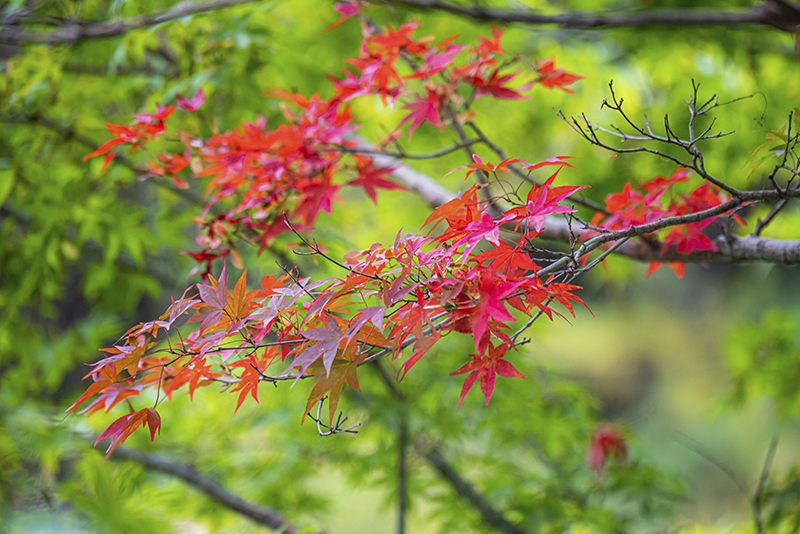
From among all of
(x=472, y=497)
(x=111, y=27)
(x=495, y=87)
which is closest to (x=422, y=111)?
(x=495, y=87)

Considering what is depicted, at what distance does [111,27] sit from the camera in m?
0.99

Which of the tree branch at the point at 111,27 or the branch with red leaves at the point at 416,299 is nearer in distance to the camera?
the branch with red leaves at the point at 416,299

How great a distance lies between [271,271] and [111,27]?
3.11 feet

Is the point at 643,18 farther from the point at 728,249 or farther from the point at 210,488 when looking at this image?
the point at 210,488

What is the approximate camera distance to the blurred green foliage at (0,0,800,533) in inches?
39.9

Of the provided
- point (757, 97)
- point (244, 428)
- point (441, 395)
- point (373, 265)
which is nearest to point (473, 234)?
point (373, 265)

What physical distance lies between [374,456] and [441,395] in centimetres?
20

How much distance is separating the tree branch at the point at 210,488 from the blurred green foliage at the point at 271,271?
0.07 metres

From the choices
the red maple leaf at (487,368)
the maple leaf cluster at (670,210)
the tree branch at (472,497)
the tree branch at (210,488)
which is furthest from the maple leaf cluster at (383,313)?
the tree branch at (472,497)

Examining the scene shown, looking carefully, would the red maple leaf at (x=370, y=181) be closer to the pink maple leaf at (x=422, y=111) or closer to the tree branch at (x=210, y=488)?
the pink maple leaf at (x=422, y=111)

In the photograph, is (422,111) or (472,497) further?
(472,497)

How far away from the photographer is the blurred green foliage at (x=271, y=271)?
101 cm

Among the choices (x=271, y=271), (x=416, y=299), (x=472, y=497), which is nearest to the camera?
(x=416, y=299)

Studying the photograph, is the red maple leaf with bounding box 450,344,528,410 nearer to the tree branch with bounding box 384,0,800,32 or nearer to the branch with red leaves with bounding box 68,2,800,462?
the branch with red leaves with bounding box 68,2,800,462
